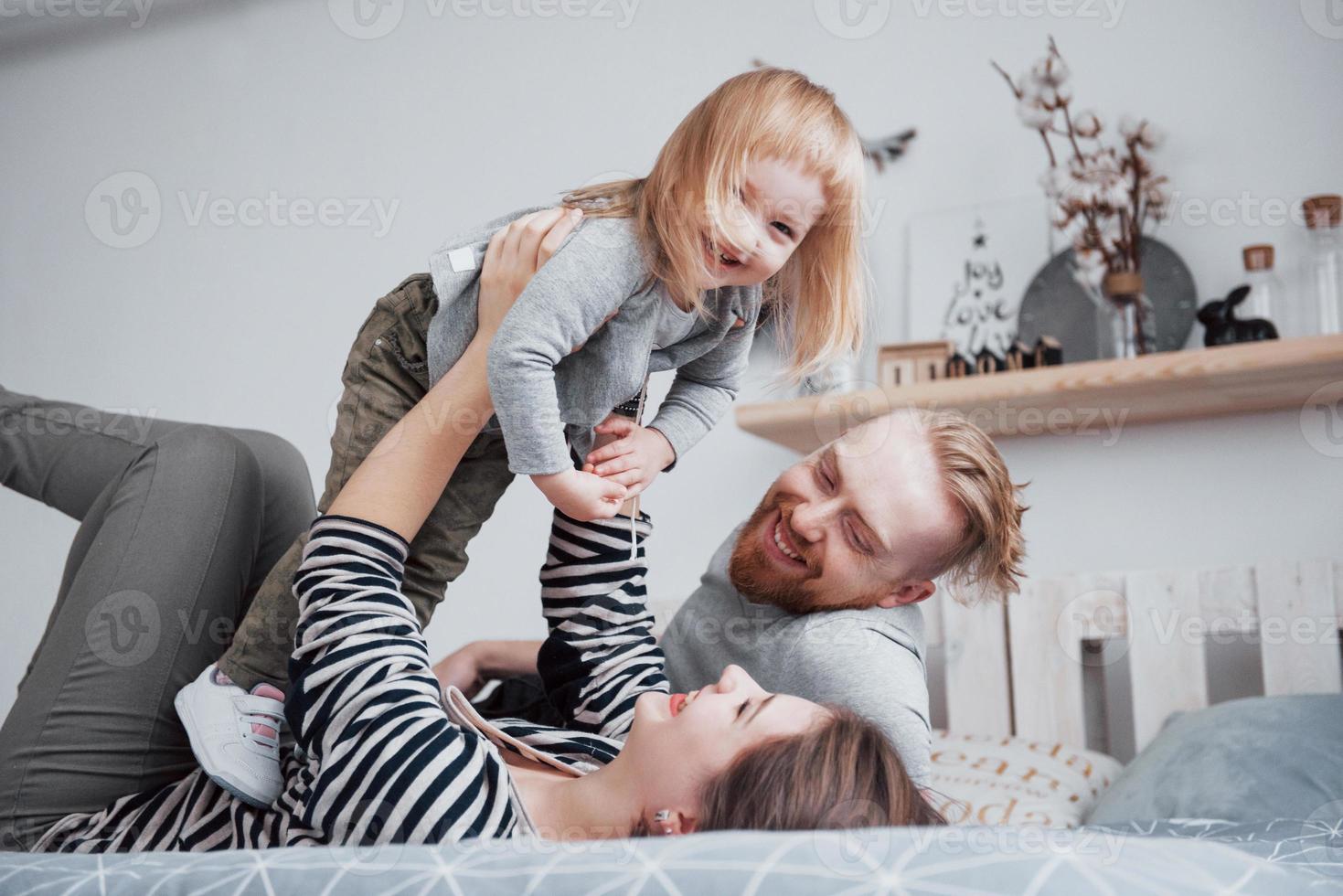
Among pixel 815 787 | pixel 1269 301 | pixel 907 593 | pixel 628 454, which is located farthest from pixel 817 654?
pixel 1269 301

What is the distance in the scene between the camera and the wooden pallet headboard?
194 cm

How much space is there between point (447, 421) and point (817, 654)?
0.45 metres

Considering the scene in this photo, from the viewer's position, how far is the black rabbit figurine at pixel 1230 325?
1.93 m

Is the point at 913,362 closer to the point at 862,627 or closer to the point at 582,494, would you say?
the point at 862,627

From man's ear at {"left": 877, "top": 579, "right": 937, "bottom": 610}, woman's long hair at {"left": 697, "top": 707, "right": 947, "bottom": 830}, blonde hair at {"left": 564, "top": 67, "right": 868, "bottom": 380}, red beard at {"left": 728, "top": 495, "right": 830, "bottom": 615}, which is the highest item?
blonde hair at {"left": 564, "top": 67, "right": 868, "bottom": 380}

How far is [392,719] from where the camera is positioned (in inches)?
31.1

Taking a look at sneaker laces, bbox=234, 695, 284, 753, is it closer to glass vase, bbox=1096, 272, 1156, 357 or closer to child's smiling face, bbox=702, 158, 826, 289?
child's smiling face, bbox=702, 158, 826, 289

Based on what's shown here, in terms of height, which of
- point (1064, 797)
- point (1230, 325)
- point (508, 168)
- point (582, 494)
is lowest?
point (1064, 797)

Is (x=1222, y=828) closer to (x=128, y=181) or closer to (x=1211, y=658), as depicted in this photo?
(x=1211, y=658)

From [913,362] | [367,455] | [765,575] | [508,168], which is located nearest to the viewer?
[367,455]

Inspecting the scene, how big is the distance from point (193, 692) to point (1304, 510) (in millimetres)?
1898

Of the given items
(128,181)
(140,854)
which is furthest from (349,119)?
(140,854)

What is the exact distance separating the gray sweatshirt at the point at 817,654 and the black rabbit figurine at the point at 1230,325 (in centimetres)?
102

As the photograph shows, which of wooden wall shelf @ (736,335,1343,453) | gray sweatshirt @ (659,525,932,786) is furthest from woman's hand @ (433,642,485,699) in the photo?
wooden wall shelf @ (736,335,1343,453)
